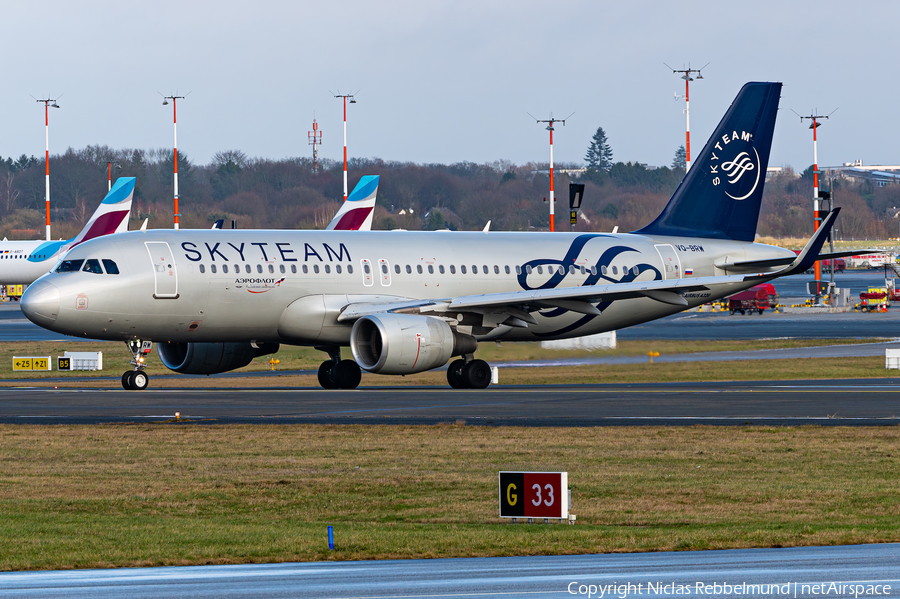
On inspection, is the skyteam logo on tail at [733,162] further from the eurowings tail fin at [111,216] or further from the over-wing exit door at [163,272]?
the eurowings tail fin at [111,216]

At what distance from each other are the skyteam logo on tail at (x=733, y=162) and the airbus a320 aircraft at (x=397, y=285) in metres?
0.07

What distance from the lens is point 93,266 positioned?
34688 millimetres

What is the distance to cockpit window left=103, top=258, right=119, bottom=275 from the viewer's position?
34.6 metres

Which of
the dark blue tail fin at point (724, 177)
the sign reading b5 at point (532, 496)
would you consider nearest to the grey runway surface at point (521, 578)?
the sign reading b5 at point (532, 496)

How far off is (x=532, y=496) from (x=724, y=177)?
31.2m

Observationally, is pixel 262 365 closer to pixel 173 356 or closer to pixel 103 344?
pixel 173 356

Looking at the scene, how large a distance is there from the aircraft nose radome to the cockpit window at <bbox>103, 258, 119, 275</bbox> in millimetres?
1468

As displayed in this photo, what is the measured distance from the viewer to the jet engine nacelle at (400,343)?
33.7m

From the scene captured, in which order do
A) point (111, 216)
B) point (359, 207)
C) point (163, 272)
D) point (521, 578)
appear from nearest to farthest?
point (521, 578), point (163, 272), point (359, 207), point (111, 216)

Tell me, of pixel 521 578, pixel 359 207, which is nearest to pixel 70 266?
pixel 521 578

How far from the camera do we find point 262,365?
51.0 m

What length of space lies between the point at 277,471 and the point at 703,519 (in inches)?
297

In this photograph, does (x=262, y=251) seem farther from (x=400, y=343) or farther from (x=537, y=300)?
(x=537, y=300)

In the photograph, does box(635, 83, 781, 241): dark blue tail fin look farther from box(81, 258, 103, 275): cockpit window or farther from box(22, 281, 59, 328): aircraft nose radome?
box(22, 281, 59, 328): aircraft nose radome
